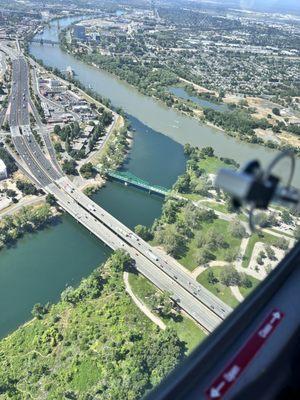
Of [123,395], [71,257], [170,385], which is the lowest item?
[71,257]

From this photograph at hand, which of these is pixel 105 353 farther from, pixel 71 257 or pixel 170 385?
pixel 170 385

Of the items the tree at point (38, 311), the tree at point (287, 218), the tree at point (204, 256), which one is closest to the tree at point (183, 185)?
A: the tree at point (287, 218)

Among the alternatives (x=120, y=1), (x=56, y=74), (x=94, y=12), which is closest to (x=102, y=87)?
(x=56, y=74)

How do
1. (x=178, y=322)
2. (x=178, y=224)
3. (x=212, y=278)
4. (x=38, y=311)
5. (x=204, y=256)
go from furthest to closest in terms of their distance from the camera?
(x=178, y=224), (x=204, y=256), (x=212, y=278), (x=178, y=322), (x=38, y=311)

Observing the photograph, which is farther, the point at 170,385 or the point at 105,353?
the point at 105,353

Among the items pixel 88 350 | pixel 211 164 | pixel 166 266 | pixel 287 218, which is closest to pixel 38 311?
pixel 88 350

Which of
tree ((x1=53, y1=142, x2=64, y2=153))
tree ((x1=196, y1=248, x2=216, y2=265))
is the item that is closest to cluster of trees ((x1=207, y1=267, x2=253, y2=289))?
tree ((x1=196, y1=248, x2=216, y2=265))

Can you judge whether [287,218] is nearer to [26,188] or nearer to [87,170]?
[87,170]
